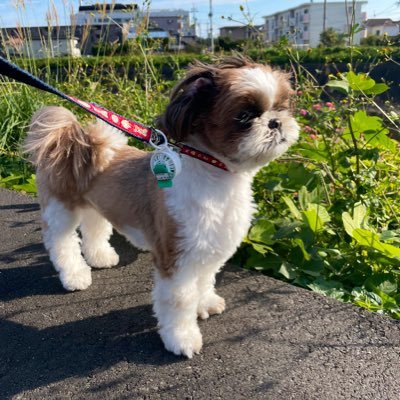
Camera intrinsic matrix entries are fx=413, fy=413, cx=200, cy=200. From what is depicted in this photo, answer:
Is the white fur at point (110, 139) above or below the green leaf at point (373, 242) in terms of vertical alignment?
above

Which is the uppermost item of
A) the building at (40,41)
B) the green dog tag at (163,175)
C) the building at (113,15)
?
the building at (113,15)

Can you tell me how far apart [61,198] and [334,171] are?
2.07 metres

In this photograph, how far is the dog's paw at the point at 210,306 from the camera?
244 cm

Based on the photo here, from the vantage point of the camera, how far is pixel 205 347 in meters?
2.19

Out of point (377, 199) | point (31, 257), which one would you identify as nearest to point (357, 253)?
point (377, 199)

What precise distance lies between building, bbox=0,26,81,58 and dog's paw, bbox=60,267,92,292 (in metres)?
4.40

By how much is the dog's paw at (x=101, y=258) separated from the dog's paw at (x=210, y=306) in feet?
3.09

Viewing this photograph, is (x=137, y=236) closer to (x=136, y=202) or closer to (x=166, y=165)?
(x=136, y=202)

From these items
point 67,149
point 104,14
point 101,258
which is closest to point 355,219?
point 101,258

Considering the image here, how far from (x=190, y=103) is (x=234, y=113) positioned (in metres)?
0.21

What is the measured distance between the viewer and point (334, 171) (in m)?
3.27

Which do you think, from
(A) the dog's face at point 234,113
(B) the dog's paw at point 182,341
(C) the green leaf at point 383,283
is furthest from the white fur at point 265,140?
(C) the green leaf at point 383,283

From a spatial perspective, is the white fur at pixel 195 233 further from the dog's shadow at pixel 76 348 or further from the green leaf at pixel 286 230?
the green leaf at pixel 286 230

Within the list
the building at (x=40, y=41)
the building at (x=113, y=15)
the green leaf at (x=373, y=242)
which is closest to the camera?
the green leaf at (x=373, y=242)
